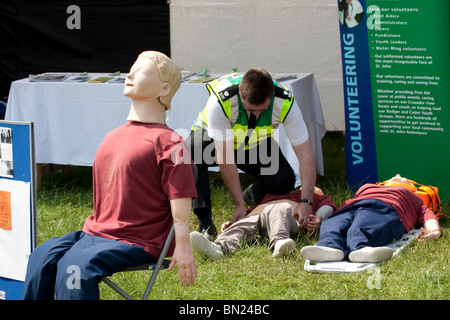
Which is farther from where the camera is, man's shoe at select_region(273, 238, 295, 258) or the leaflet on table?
the leaflet on table

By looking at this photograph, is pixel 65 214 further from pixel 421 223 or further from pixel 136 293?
pixel 421 223

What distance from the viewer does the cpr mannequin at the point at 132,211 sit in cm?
253

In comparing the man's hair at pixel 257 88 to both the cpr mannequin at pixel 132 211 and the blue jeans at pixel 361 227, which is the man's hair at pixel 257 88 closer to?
the blue jeans at pixel 361 227

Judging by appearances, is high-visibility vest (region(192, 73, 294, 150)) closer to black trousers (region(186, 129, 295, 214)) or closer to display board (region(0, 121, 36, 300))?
black trousers (region(186, 129, 295, 214))

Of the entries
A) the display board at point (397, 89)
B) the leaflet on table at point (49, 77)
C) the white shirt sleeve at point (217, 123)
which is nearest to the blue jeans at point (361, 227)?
the white shirt sleeve at point (217, 123)

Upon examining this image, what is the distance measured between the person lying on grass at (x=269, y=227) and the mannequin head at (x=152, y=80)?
3.68 feet

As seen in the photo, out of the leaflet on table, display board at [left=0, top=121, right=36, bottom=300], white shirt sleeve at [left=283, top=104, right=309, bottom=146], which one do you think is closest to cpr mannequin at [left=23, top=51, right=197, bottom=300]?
display board at [left=0, top=121, right=36, bottom=300]

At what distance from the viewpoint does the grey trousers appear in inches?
154

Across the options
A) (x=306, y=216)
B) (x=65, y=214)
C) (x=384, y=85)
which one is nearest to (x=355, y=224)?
(x=306, y=216)

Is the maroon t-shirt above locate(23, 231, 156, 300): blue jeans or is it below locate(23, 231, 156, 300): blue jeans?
above

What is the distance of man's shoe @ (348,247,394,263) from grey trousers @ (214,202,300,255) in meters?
0.41

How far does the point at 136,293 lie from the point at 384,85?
2.53 m

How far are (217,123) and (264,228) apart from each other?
673 mm

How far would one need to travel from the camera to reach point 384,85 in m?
5.02
